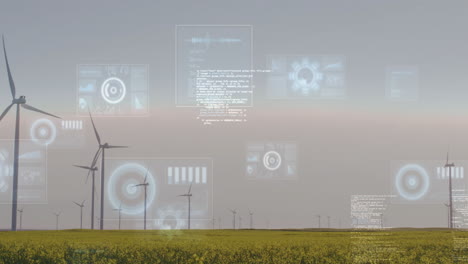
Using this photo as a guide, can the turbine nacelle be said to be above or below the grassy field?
above

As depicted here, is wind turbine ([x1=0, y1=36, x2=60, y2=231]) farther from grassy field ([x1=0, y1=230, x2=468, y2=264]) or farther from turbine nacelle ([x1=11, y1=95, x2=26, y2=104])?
grassy field ([x1=0, y1=230, x2=468, y2=264])

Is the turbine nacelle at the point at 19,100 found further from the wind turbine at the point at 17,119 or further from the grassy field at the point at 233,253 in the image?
the grassy field at the point at 233,253

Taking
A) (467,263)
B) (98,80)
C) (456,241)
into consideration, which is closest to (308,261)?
(467,263)


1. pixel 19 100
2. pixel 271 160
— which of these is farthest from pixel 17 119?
pixel 271 160

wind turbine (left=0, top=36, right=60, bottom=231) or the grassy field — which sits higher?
wind turbine (left=0, top=36, right=60, bottom=231)

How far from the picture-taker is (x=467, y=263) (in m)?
25.1

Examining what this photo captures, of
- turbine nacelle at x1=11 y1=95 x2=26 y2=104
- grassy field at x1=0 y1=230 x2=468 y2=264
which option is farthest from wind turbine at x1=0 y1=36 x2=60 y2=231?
grassy field at x1=0 y1=230 x2=468 y2=264

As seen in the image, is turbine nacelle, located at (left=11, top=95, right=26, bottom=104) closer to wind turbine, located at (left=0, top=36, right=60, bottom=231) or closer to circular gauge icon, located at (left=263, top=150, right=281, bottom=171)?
wind turbine, located at (left=0, top=36, right=60, bottom=231)

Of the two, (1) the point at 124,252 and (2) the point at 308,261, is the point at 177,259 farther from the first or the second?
(2) the point at 308,261

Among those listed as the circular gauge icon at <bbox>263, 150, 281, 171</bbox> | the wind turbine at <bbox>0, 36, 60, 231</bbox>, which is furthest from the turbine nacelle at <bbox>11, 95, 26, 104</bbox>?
the circular gauge icon at <bbox>263, 150, 281, 171</bbox>

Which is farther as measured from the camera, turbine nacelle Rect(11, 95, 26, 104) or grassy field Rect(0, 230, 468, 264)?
turbine nacelle Rect(11, 95, 26, 104)

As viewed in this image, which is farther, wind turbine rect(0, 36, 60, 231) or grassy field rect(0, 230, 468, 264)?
wind turbine rect(0, 36, 60, 231)

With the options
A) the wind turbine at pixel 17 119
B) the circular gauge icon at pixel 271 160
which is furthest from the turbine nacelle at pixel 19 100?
the circular gauge icon at pixel 271 160

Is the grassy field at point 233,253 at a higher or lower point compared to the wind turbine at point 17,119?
lower
